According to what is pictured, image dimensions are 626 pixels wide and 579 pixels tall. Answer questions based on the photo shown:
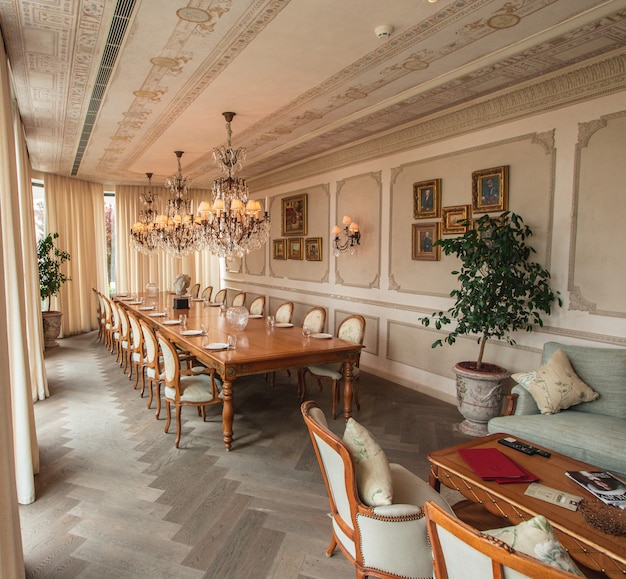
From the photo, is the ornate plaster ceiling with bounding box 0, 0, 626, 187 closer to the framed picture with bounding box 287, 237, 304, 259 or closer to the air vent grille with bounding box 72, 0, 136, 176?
the air vent grille with bounding box 72, 0, 136, 176

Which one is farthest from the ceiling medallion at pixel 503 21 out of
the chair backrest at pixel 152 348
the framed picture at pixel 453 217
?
the chair backrest at pixel 152 348

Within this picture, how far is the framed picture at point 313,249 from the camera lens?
608 centimetres

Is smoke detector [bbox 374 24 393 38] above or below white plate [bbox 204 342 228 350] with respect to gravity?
above

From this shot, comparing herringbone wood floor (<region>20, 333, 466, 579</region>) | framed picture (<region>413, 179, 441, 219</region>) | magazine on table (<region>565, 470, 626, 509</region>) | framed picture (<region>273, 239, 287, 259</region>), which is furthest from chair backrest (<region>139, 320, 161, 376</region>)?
framed picture (<region>273, 239, 287, 259</region>)

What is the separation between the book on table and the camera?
1881mm

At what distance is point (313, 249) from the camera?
20.4ft

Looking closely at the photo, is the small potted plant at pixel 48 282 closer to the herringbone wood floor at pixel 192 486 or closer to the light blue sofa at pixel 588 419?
the herringbone wood floor at pixel 192 486

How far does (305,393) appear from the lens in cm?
436

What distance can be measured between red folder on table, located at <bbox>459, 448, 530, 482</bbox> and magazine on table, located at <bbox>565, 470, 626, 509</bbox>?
0.22 meters

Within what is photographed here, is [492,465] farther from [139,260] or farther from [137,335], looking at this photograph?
[139,260]

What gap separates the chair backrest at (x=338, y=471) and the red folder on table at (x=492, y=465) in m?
0.67

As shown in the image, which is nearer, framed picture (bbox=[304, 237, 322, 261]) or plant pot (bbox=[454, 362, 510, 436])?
plant pot (bbox=[454, 362, 510, 436])

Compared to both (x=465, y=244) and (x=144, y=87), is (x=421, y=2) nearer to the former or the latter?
(x=465, y=244)

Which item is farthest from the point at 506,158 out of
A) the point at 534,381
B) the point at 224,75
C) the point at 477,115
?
the point at 224,75
